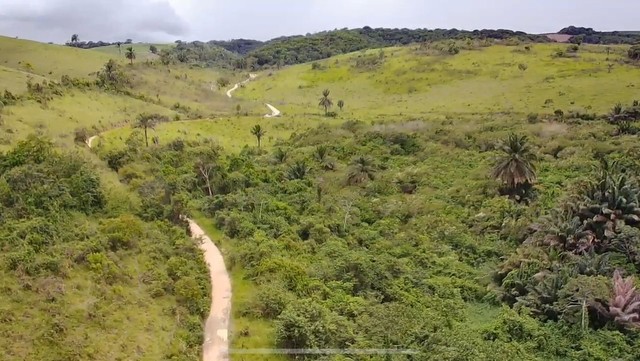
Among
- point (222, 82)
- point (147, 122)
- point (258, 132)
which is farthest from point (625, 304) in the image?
point (222, 82)

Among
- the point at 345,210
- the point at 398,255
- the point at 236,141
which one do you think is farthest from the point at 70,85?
the point at 398,255

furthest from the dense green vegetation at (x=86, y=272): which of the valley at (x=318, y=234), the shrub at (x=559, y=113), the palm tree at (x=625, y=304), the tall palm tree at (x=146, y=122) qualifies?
the shrub at (x=559, y=113)

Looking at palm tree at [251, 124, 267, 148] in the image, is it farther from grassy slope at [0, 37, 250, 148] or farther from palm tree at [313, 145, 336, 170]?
grassy slope at [0, 37, 250, 148]

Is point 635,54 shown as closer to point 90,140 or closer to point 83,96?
point 90,140

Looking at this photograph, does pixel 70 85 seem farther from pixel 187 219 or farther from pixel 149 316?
pixel 149 316

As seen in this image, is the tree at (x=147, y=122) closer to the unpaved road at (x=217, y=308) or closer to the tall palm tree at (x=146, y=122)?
the tall palm tree at (x=146, y=122)

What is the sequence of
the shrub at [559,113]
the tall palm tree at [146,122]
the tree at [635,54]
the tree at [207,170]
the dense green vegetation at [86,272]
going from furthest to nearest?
the tree at [635,54] → the shrub at [559,113] → the tall palm tree at [146,122] → the tree at [207,170] → the dense green vegetation at [86,272]
